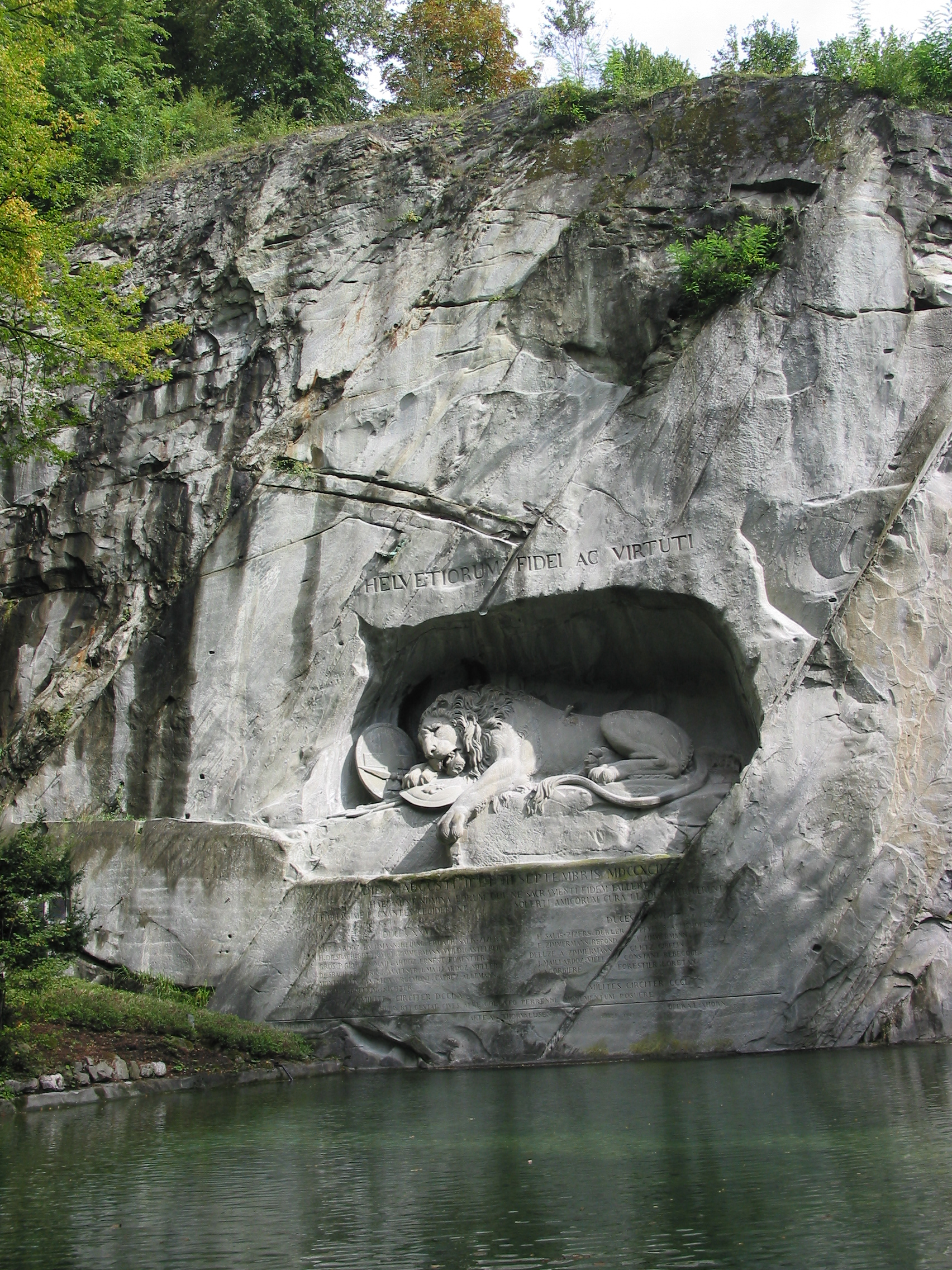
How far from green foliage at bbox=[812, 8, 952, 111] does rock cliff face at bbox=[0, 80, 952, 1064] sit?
385mm

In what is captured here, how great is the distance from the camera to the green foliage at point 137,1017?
8.98 meters

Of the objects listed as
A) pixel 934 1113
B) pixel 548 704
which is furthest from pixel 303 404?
pixel 934 1113

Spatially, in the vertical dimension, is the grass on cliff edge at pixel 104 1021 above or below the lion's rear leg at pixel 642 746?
below

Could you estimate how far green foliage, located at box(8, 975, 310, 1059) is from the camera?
898cm

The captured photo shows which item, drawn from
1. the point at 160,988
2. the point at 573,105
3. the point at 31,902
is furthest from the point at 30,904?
the point at 573,105

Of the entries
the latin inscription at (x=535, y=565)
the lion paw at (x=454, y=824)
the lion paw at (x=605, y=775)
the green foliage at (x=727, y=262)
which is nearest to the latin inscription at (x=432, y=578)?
the latin inscription at (x=535, y=565)

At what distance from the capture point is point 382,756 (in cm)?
1204

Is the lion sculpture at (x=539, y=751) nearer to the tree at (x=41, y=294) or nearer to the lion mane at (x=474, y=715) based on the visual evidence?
the lion mane at (x=474, y=715)

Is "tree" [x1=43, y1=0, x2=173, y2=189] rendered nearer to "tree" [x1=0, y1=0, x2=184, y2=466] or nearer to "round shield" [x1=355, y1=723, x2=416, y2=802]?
"tree" [x1=0, y1=0, x2=184, y2=466]

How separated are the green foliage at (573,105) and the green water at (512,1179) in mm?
11334

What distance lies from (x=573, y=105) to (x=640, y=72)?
1486 millimetres

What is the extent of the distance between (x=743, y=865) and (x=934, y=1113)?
3940 mm

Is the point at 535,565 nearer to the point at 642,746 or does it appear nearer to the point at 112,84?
the point at 642,746

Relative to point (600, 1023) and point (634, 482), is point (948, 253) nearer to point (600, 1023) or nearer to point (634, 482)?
point (634, 482)
